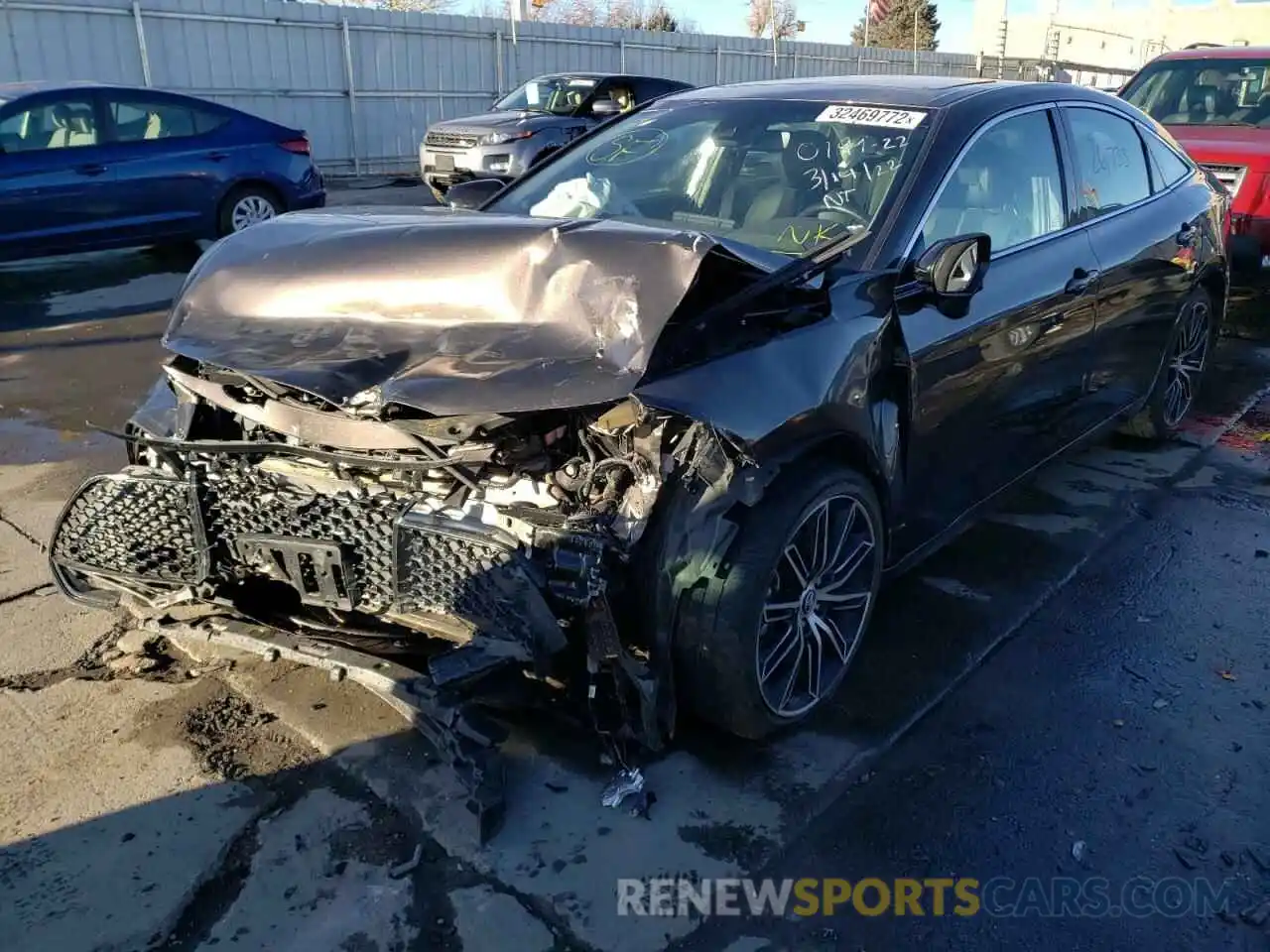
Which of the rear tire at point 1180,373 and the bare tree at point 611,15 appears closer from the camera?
the rear tire at point 1180,373

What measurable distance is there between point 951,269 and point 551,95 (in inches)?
452

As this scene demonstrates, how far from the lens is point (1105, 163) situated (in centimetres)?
445

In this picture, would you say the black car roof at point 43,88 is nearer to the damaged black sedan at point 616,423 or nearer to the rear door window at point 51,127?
the rear door window at point 51,127

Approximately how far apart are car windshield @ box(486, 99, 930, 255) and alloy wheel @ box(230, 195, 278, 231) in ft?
21.4

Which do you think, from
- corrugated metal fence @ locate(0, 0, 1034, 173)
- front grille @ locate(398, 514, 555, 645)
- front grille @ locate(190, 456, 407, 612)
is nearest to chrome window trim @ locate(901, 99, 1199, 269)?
front grille @ locate(398, 514, 555, 645)

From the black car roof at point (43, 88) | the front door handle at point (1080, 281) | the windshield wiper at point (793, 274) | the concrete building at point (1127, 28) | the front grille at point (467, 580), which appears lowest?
the front grille at point (467, 580)

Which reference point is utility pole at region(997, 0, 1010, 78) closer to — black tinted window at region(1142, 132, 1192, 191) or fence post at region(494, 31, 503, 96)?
fence post at region(494, 31, 503, 96)

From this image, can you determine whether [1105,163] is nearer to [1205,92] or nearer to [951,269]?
[951,269]

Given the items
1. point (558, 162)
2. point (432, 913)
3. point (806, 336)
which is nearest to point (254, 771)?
point (432, 913)

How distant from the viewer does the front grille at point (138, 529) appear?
117 inches

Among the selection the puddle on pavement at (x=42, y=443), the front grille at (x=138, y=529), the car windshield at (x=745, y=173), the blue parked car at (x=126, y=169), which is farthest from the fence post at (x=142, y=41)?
the front grille at (x=138, y=529)

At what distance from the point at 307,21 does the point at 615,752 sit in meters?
16.0

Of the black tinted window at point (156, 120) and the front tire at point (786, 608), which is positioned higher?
the black tinted window at point (156, 120)

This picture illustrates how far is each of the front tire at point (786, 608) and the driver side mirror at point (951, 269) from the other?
630 mm
